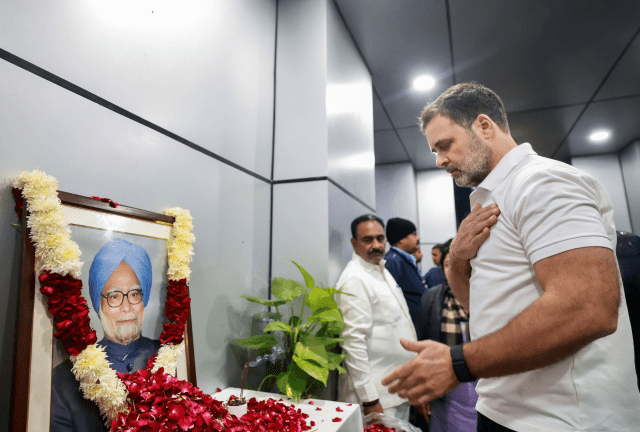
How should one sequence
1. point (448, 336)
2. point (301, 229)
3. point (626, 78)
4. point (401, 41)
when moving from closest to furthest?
point (448, 336) < point (301, 229) < point (401, 41) < point (626, 78)

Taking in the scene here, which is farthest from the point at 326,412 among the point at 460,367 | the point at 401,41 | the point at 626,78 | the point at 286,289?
the point at 626,78

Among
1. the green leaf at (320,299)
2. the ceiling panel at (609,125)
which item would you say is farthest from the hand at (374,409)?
the ceiling panel at (609,125)

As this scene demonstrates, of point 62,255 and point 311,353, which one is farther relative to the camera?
point 311,353

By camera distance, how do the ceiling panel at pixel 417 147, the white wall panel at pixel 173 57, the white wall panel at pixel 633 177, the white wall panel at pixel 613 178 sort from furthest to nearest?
the white wall panel at pixel 613 178 < the white wall panel at pixel 633 177 < the ceiling panel at pixel 417 147 < the white wall panel at pixel 173 57

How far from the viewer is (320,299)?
168cm

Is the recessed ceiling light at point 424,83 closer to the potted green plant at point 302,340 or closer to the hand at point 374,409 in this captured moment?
the potted green plant at point 302,340

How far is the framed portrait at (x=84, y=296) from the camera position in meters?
0.87

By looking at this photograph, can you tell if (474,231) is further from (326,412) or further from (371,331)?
(371,331)

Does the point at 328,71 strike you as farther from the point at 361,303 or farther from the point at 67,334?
the point at 67,334

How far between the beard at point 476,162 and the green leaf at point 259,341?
3.57ft

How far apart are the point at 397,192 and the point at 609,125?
298cm

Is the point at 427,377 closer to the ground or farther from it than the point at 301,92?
closer to the ground

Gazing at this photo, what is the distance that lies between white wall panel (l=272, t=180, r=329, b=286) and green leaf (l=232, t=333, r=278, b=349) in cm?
47

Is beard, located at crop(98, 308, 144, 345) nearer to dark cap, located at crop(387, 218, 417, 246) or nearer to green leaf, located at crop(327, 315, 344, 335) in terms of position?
green leaf, located at crop(327, 315, 344, 335)
